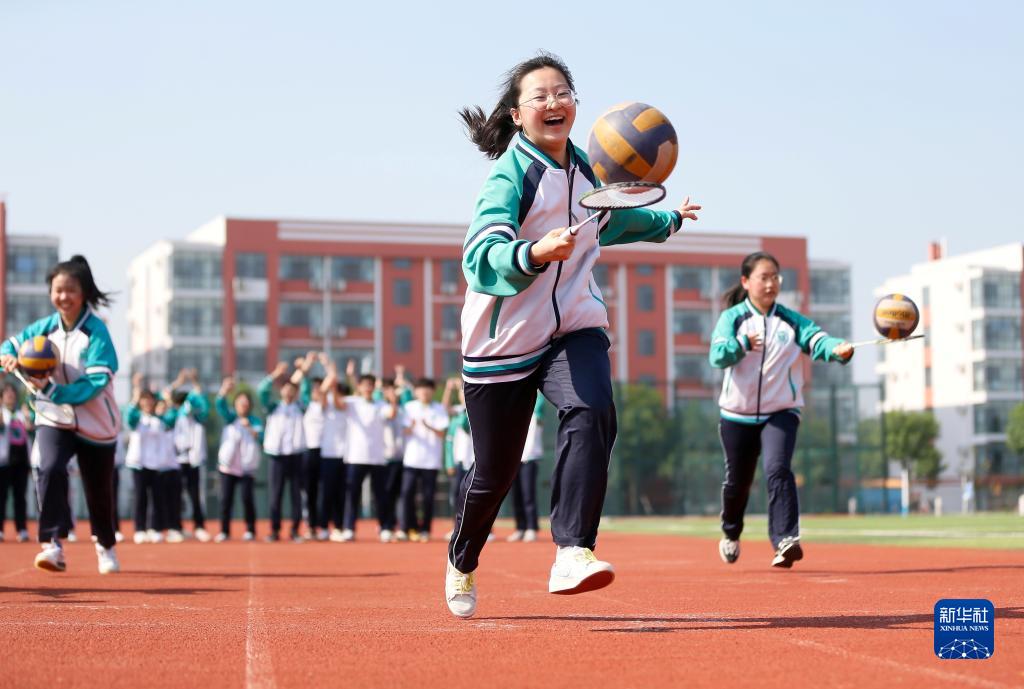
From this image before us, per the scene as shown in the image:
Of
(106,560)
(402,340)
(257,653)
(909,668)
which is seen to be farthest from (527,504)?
(402,340)

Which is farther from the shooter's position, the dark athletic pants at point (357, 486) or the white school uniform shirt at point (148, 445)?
the white school uniform shirt at point (148, 445)

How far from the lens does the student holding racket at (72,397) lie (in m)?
9.84

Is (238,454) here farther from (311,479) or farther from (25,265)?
(25,265)

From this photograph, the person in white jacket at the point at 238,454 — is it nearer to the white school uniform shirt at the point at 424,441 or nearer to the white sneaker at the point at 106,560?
the white school uniform shirt at the point at 424,441

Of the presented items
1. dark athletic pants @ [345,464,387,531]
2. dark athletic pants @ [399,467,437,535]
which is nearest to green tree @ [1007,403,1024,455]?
dark athletic pants @ [345,464,387,531]

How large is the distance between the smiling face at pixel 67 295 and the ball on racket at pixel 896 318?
5.51 m

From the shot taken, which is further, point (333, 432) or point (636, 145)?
point (333, 432)

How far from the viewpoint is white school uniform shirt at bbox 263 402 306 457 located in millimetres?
19797

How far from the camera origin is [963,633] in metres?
4.67

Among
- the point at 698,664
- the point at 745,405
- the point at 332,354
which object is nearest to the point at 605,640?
the point at 698,664

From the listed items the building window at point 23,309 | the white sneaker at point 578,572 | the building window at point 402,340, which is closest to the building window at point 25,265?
the building window at point 23,309

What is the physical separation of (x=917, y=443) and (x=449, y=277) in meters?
31.7

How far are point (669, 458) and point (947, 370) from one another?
72.2 metres

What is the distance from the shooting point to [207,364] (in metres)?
89.6
